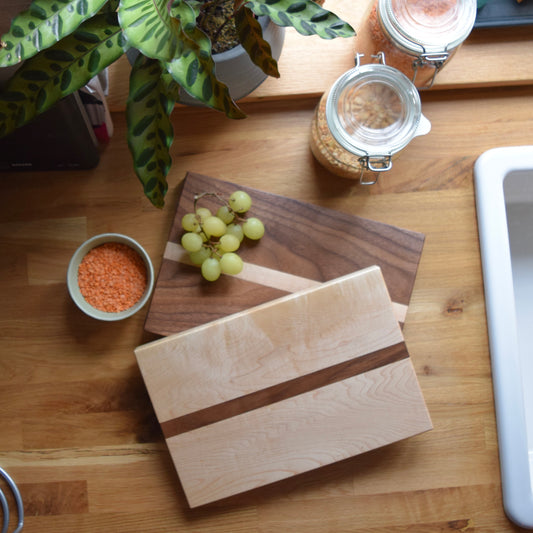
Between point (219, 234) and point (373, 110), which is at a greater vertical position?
point (373, 110)

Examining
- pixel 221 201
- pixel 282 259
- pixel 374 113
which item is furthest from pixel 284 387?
pixel 374 113

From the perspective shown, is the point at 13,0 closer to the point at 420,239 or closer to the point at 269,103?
the point at 269,103

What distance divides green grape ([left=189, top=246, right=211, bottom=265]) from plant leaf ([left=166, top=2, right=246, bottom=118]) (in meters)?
0.29

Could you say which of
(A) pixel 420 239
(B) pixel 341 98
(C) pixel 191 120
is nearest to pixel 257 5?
(B) pixel 341 98

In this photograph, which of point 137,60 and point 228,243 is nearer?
point 137,60

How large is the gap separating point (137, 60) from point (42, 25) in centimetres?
10

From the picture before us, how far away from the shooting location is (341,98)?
71 centimetres

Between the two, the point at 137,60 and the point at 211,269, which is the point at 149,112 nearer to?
the point at 137,60

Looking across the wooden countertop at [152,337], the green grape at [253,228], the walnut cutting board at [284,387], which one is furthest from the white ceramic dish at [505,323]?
the green grape at [253,228]

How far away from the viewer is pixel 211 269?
74cm

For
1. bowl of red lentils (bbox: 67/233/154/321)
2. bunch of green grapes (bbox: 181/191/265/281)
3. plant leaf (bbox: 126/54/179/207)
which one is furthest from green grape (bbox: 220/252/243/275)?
plant leaf (bbox: 126/54/179/207)

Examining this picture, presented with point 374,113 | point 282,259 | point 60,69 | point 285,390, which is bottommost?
point 285,390

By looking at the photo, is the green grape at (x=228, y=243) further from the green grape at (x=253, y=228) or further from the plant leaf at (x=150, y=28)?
the plant leaf at (x=150, y=28)

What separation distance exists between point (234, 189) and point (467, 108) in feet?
1.26
